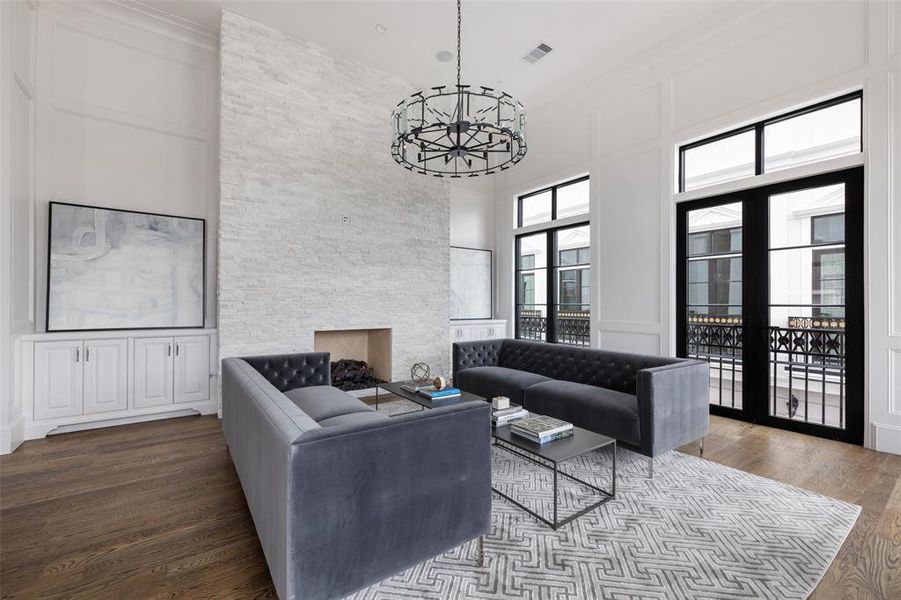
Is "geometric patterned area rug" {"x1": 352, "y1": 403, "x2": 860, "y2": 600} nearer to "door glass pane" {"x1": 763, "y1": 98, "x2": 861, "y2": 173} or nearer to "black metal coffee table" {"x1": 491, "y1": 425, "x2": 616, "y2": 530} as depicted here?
"black metal coffee table" {"x1": 491, "y1": 425, "x2": 616, "y2": 530}

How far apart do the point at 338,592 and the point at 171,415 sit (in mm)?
4103

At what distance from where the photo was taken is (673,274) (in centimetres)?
515

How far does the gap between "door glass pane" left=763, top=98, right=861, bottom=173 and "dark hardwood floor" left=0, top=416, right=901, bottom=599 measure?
2764 millimetres

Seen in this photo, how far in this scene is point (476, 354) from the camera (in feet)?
18.1

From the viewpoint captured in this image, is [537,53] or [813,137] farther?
[537,53]

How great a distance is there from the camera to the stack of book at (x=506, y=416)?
10.3 feet

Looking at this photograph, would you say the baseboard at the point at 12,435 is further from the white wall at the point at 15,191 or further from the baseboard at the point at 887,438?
the baseboard at the point at 887,438

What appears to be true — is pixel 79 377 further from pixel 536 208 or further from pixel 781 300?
pixel 781 300

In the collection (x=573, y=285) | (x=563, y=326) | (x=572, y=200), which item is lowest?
(x=563, y=326)

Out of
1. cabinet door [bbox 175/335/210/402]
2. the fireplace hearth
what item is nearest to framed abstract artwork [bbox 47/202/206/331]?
cabinet door [bbox 175/335/210/402]

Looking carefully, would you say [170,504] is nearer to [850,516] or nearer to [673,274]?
[850,516]

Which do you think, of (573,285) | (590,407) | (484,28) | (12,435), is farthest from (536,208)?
(12,435)

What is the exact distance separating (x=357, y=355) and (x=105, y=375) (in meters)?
2.95

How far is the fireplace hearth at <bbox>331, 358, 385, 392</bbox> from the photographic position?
18.5 ft
